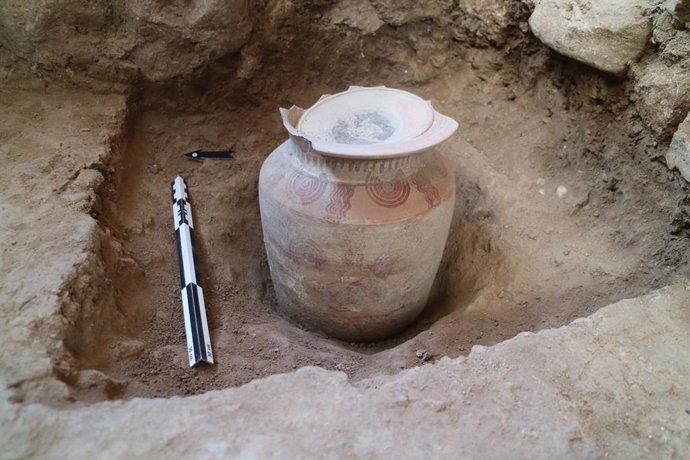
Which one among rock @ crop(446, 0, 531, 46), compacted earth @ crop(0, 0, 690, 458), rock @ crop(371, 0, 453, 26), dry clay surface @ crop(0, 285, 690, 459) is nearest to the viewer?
dry clay surface @ crop(0, 285, 690, 459)

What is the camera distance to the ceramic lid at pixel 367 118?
1.79m

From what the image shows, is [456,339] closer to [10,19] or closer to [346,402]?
[346,402]

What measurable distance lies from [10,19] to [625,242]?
2704 millimetres

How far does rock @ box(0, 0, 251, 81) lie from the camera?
2.18 metres

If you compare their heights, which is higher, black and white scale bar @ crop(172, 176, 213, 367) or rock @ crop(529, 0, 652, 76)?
rock @ crop(529, 0, 652, 76)

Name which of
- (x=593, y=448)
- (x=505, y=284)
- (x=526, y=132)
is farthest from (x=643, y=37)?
(x=593, y=448)

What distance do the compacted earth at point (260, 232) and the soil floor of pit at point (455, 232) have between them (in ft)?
0.03

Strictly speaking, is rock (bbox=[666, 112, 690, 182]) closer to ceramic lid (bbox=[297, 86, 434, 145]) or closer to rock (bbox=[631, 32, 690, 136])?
rock (bbox=[631, 32, 690, 136])

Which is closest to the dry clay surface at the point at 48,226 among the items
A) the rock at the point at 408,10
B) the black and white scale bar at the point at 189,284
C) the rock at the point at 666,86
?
the black and white scale bar at the point at 189,284

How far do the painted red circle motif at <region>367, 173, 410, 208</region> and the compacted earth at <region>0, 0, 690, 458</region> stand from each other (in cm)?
55

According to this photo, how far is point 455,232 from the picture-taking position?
246 cm

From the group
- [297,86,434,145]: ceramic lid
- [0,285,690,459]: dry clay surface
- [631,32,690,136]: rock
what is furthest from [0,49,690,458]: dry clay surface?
[297,86,434,145]: ceramic lid

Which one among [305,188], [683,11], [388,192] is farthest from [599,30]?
[305,188]

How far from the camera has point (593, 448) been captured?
3.94 ft
